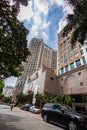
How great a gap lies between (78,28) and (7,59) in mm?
7888

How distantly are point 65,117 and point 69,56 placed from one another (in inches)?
1797

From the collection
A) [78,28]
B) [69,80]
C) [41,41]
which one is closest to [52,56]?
[41,41]

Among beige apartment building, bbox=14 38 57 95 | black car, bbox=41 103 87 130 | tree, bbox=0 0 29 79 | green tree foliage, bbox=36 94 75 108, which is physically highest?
beige apartment building, bbox=14 38 57 95

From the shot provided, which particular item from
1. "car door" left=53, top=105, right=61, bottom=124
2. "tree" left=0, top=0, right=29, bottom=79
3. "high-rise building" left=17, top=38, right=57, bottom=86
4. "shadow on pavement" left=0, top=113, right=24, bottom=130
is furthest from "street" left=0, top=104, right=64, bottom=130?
"high-rise building" left=17, top=38, right=57, bottom=86

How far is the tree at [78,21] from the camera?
12.2 meters

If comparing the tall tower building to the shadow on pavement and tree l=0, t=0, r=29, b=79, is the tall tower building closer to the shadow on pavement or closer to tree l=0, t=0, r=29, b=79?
tree l=0, t=0, r=29, b=79

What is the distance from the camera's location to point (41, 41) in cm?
13325

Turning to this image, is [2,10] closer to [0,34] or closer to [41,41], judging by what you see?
[0,34]

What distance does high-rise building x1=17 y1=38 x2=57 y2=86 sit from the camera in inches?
4707

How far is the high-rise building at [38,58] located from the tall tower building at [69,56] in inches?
2131

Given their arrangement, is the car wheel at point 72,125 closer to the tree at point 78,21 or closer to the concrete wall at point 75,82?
the tree at point 78,21

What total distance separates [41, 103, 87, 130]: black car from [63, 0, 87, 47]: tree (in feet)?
23.5

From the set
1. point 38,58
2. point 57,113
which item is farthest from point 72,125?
point 38,58

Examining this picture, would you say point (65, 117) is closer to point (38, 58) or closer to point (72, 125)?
point (72, 125)
